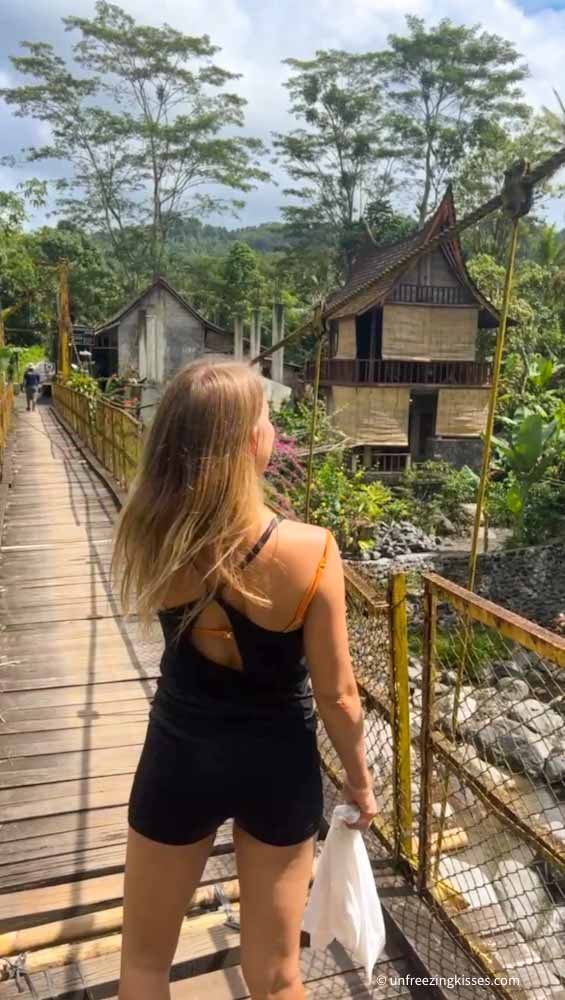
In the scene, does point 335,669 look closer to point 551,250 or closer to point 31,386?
point 31,386

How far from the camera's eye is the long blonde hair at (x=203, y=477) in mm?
1247

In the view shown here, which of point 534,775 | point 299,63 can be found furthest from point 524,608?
point 299,63

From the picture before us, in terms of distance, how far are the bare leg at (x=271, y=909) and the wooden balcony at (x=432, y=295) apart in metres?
17.7

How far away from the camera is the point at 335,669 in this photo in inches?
51.7

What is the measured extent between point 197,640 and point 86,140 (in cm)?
3635

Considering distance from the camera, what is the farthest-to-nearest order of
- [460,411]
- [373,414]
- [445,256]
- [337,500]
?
1. [460,411]
2. [445,256]
3. [373,414]
4. [337,500]

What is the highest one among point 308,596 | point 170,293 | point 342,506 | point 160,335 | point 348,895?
point 170,293

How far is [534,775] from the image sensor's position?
611 centimetres

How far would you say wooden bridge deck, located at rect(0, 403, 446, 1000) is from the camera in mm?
1826

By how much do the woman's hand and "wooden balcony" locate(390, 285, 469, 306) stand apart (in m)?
17.6

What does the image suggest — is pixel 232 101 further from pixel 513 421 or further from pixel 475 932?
pixel 475 932

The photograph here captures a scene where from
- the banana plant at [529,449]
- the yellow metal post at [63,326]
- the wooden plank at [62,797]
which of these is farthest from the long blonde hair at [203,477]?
the yellow metal post at [63,326]

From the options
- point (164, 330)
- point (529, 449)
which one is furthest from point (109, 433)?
point (164, 330)

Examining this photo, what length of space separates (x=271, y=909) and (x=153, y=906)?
226mm
